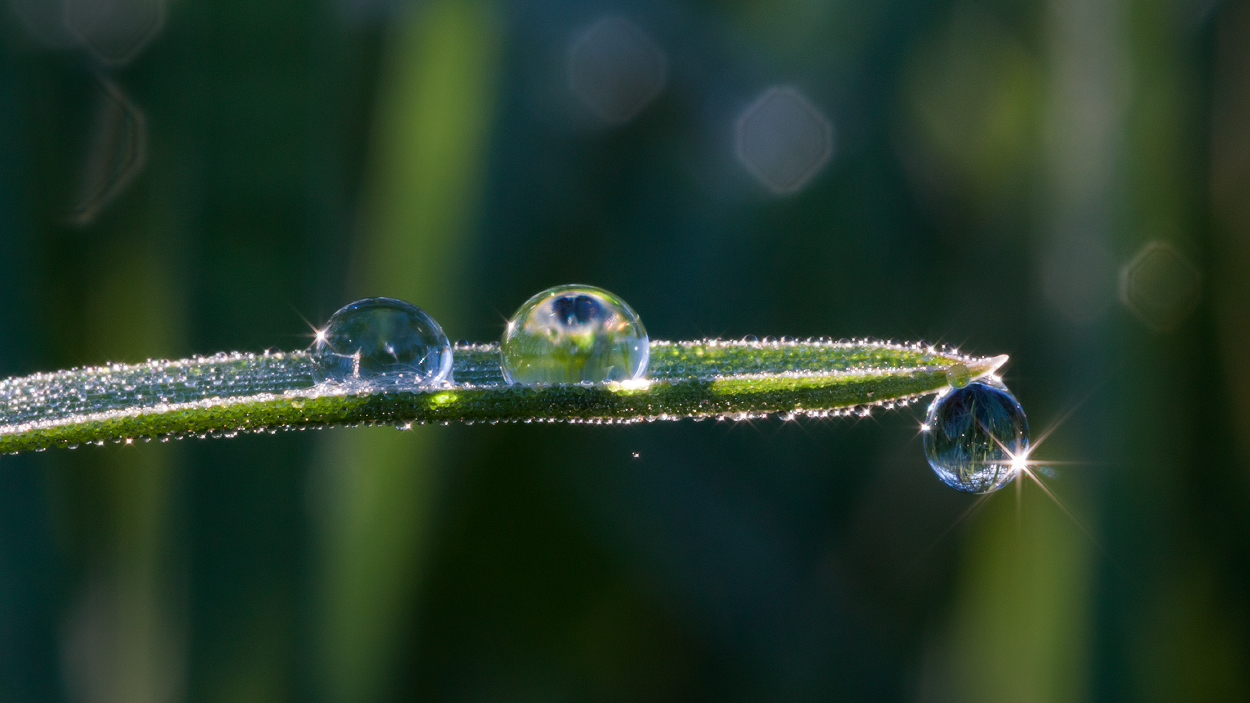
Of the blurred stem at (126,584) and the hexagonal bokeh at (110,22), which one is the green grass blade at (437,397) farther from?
the hexagonal bokeh at (110,22)

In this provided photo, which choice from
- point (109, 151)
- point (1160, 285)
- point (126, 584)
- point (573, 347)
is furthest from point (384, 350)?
point (1160, 285)

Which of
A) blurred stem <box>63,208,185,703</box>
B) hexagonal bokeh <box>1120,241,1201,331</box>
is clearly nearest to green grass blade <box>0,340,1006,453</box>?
blurred stem <box>63,208,185,703</box>

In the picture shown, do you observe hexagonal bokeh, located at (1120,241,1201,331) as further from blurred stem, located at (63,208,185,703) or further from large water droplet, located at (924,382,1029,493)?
blurred stem, located at (63,208,185,703)

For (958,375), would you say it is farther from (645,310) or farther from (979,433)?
(645,310)

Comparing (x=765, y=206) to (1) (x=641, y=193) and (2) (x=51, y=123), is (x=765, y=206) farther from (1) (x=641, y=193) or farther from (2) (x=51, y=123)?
(2) (x=51, y=123)

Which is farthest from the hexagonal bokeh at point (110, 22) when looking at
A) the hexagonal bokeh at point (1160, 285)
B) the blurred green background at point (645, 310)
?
the hexagonal bokeh at point (1160, 285)

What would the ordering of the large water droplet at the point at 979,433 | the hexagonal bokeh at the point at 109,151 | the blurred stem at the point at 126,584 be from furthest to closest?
1. the hexagonal bokeh at the point at 109,151
2. the blurred stem at the point at 126,584
3. the large water droplet at the point at 979,433
